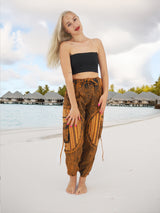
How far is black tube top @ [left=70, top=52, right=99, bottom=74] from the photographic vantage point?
1580mm

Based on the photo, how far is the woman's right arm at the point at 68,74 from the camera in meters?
1.50

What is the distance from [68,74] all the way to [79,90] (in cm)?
15

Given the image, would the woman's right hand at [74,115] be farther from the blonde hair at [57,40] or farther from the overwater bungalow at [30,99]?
the overwater bungalow at [30,99]

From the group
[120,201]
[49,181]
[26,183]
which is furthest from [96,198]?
[26,183]

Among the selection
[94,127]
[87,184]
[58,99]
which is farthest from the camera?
[58,99]

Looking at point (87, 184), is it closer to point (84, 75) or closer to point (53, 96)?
point (84, 75)

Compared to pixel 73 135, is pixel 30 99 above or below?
above

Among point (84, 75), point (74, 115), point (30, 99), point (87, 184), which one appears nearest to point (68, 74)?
point (84, 75)

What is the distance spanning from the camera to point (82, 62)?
62.4 inches

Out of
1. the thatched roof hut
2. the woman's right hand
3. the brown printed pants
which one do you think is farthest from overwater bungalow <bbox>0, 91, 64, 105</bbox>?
the woman's right hand

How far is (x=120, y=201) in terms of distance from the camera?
57.2 inches

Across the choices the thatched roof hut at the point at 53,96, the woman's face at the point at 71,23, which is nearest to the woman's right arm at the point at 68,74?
the woman's face at the point at 71,23

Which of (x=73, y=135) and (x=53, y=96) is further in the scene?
(x=53, y=96)

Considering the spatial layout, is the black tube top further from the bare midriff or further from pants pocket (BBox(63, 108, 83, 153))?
pants pocket (BBox(63, 108, 83, 153))
